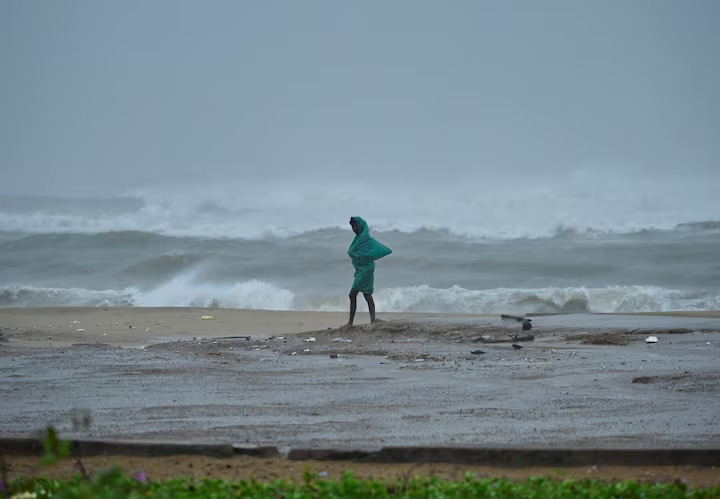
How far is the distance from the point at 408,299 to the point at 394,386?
19.2m

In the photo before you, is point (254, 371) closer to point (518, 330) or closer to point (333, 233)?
point (518, 330)

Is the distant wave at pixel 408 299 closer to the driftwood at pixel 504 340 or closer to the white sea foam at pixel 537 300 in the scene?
the white sea foam at pixel 537 300

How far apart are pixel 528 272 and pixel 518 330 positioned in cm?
1964

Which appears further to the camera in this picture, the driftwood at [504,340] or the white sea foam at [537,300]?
the white sea foam at [537,300]

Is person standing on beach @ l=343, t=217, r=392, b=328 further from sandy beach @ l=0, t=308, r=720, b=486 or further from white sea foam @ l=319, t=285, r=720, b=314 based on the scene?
white sea foam @ l=319, t=285, r=720, b=314

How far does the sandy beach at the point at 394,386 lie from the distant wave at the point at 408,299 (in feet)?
31.0

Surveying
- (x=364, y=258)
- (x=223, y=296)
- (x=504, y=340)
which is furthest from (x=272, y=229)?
(x=504, y=340)

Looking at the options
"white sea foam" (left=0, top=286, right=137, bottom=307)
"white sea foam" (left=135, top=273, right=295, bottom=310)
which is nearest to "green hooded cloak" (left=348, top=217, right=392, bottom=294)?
"white sea foam" (left=135, top=273, right=295, bottom=310)

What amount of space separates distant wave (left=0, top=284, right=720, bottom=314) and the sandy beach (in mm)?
9441

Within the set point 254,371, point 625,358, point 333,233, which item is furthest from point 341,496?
point 333,233

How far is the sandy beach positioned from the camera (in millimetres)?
7145

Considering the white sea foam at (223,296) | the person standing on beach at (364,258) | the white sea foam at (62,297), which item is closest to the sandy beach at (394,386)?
the person standing on beach at (364,258)

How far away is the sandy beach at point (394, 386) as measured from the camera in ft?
23.4

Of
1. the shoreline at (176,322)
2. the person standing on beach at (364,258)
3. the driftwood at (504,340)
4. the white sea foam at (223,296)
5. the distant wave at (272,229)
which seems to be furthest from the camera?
the distant wave at (272,229)
